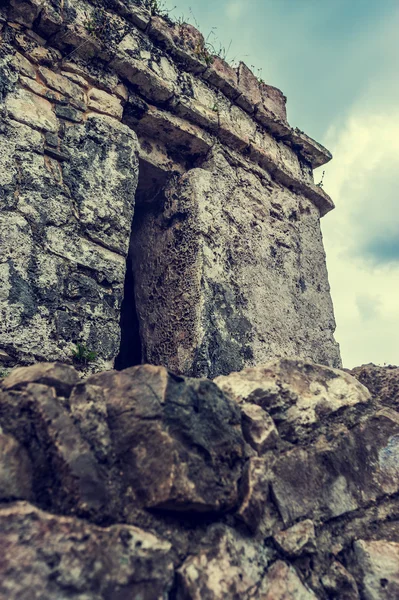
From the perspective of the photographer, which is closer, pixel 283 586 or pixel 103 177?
pixel 283 586

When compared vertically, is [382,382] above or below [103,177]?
below

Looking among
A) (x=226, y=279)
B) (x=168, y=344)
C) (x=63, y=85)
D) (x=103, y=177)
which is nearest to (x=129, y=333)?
(x=168, y=344)

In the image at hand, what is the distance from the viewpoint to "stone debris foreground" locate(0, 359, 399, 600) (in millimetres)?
1147

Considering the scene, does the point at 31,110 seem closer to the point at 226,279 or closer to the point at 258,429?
the point at 226,279

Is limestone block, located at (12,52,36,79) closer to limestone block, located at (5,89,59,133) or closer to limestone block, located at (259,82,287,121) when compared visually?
limestone block, located at (5,89,59,133)

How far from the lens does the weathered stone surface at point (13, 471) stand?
46.8 inches

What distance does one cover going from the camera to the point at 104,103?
2.88m

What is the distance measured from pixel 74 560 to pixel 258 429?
2.42ft

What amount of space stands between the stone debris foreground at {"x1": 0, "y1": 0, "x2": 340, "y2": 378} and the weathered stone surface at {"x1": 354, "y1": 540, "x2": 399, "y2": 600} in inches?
51.5

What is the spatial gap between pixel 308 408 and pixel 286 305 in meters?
1.68

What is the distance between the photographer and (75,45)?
112 inches

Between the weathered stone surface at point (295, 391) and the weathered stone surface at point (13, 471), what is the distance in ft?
2.43

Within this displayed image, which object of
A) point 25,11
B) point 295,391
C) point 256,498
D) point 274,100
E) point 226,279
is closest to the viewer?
point 256,498

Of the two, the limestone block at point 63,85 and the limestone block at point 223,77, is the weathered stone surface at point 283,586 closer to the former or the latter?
the limestone block at point 63,85
